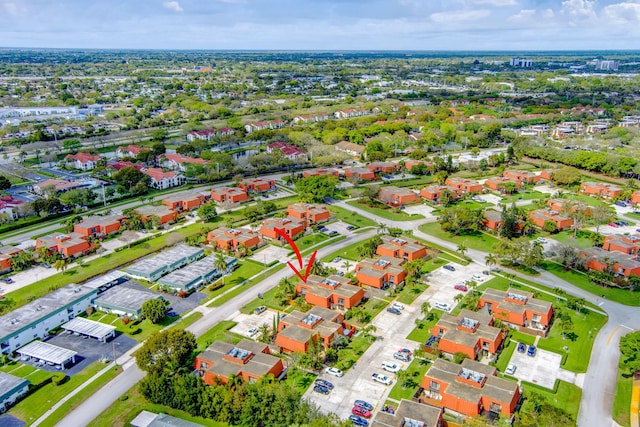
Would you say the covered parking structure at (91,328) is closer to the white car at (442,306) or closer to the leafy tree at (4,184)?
the white car at (442,306)

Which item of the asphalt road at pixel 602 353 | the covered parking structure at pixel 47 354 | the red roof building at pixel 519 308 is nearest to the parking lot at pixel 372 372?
the red roof building at pixel 519 308

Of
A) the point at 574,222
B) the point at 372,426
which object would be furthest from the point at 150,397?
the point at 574,222

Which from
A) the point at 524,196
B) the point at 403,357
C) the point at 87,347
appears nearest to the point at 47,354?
the point at 87,347

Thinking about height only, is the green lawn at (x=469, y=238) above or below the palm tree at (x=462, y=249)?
below

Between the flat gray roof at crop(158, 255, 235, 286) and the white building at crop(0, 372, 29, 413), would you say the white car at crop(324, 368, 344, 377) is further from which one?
the white building at crop(0, 372, 29, 413)

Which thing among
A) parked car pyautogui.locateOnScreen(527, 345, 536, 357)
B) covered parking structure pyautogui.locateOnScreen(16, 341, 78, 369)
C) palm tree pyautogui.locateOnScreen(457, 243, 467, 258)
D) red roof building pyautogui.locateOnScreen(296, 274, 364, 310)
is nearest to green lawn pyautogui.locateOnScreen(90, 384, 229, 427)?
covered parking structure pyautogui.locateOnScreen(16, 341, 78, 369)

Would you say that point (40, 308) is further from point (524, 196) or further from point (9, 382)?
point (524, 196)
